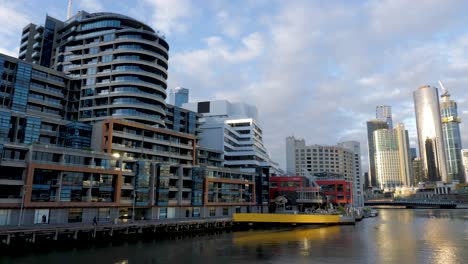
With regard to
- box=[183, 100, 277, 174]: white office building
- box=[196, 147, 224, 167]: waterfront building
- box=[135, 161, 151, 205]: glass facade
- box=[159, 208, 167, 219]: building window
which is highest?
box=[183, 100, 277, 174]: white office building

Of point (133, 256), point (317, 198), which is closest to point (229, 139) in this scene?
point (317, 198)

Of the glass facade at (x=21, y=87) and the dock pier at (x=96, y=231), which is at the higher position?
the glass facade at (x=21, y=87)

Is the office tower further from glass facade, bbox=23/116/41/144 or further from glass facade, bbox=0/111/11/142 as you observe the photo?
glass facade, bbox=0/111/11/142

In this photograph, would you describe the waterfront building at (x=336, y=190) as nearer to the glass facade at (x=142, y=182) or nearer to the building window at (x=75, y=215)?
the glass facade at (x=142, y=182)

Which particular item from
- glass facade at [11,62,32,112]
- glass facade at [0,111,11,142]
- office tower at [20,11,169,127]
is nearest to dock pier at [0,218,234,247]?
glass facade at [0,111,11,142]

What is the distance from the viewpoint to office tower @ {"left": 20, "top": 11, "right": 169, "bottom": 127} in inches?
4705

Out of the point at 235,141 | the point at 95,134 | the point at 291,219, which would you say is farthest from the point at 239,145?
the point at 95,134

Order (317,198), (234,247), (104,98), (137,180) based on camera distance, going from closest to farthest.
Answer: (234,247)
(137,180)
(104,98)
(317,198)

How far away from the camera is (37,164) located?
247 ft

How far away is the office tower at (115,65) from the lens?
11950 cm

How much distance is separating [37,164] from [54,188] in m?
6.59

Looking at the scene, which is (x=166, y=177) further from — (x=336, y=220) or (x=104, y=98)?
(x=336, y=220)

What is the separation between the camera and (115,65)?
123 meters

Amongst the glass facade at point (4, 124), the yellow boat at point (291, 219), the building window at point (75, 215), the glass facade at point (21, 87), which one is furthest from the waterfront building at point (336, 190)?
the glass facade at point (4, 124)
